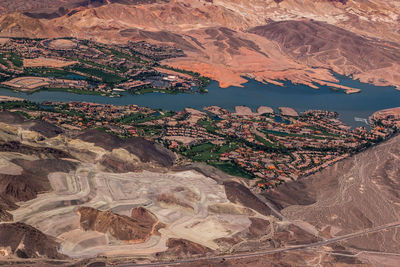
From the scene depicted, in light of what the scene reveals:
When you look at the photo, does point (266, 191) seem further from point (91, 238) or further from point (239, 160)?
point (91, 238)

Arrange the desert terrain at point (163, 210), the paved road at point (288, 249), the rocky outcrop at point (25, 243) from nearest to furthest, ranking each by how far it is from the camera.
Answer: the rocky outcrop at point (25, 243) < the paved road at point (288, 249) < the desert terrain at point (163, 210)

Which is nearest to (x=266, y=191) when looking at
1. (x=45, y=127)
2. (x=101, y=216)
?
(x=101, y=216)

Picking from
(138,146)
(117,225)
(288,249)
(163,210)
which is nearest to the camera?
(117,225)

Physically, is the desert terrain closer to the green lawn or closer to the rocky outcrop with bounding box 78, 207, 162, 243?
the rocky outcrop with bounding box 78, 207, 162, 243

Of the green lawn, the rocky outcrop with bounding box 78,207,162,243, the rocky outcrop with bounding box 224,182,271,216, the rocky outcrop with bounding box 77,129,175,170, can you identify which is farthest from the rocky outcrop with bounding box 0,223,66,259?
the green lawn

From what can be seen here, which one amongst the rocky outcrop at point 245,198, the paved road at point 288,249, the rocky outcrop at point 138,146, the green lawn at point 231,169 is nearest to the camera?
the paved road at point 288,249

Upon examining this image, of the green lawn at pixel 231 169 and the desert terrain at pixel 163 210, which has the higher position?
the desert terrain at pixel 163 210

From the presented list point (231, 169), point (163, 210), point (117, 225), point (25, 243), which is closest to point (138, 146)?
point (231, 169)

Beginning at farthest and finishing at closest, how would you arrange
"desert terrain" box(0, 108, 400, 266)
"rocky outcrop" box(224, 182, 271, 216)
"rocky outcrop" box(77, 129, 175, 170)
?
"rocky outcrop" box(77, 129, 175, 170)
"rocky outcrop" box(224, 182, 271, 216)
"desert terrain" box(0, 108, 400, 266)

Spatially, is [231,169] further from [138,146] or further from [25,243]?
[25,243]

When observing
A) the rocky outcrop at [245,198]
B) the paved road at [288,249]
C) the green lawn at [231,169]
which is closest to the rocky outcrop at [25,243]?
the paved road at [288,249]

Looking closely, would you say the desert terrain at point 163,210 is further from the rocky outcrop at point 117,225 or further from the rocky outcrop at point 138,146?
the rocky outcrop at point 138,146
